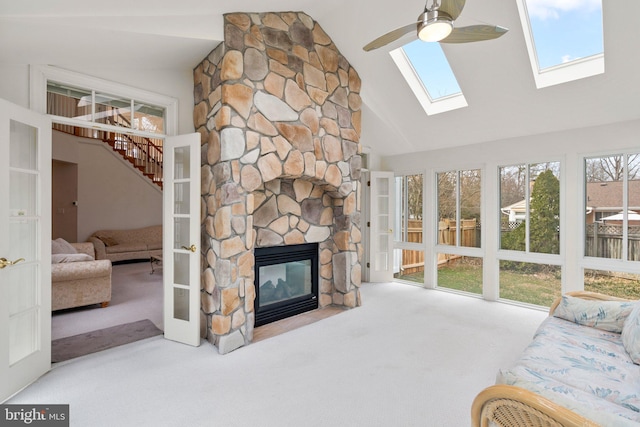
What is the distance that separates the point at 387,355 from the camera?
9.57 ft

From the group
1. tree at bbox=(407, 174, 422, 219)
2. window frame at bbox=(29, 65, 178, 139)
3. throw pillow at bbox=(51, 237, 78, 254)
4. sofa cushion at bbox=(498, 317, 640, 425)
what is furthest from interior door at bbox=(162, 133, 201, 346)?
tree at bbox=(407, 174, 422, 219)

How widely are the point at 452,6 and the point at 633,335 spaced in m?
2.44

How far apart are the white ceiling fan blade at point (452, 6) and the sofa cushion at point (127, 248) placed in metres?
7.89

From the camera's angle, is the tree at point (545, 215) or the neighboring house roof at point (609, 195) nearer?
the neighboring house roof at point (609, 195)

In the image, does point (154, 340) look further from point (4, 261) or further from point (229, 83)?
point (229, 83)

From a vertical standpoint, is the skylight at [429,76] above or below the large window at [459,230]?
above

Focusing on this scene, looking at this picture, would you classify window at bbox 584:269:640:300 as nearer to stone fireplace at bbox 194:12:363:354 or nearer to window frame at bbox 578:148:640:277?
window frame at bbox 578:148:640:277

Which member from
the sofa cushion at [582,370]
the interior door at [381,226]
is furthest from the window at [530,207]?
the sofa cushion at [582,370]

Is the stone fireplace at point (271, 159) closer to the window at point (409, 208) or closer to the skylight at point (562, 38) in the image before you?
the window at point (409, 208)

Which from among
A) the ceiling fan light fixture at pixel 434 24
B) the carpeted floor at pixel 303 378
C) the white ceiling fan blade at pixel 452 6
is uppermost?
the white ceiling fan blade at pixel 452 6

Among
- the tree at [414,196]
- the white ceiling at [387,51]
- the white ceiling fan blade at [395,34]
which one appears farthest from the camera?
the tree at [414,196]

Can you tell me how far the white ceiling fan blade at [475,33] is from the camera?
7.00 ft

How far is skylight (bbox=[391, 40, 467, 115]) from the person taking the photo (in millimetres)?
4133

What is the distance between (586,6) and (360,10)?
88.2 inches
